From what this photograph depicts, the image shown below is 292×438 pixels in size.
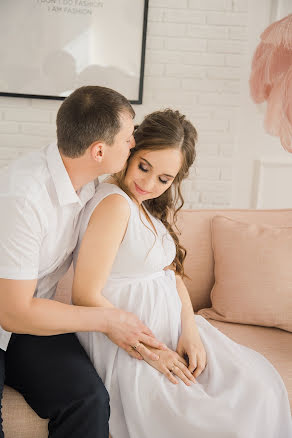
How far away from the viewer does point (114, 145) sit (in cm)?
136

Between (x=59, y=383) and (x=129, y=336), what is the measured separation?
23cm

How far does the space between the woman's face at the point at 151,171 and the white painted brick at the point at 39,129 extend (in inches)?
55.5

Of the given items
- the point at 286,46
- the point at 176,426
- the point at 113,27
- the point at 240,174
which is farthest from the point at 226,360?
the point at 113,27

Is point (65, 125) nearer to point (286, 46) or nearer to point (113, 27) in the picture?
point (286, 46)

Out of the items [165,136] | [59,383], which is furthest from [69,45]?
[59,383]

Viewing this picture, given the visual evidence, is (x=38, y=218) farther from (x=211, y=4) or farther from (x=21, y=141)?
(x=211, y=4)

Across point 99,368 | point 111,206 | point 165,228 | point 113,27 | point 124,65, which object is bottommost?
point 99,368

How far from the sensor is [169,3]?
2795mm

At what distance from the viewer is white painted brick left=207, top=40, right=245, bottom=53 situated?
288cm

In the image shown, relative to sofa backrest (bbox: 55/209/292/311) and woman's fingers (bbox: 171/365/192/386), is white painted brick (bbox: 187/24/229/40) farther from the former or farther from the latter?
woman's fingers (bbox: 171/365/192/386)

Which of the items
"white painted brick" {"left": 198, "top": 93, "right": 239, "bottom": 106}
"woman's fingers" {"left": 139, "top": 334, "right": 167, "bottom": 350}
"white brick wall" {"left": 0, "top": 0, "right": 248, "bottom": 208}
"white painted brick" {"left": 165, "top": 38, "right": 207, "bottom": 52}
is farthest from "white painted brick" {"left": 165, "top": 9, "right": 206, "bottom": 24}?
"woman's fingers" {"left": 139, "top": 334, "right": 167, "bottom": 350}

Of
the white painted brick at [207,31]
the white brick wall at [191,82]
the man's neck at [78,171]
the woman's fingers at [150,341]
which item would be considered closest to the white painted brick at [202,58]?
the white brick wall at [191,82]

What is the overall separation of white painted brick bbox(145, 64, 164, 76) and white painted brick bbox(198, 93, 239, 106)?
0.30 metres

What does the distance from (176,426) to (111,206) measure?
66 cm
